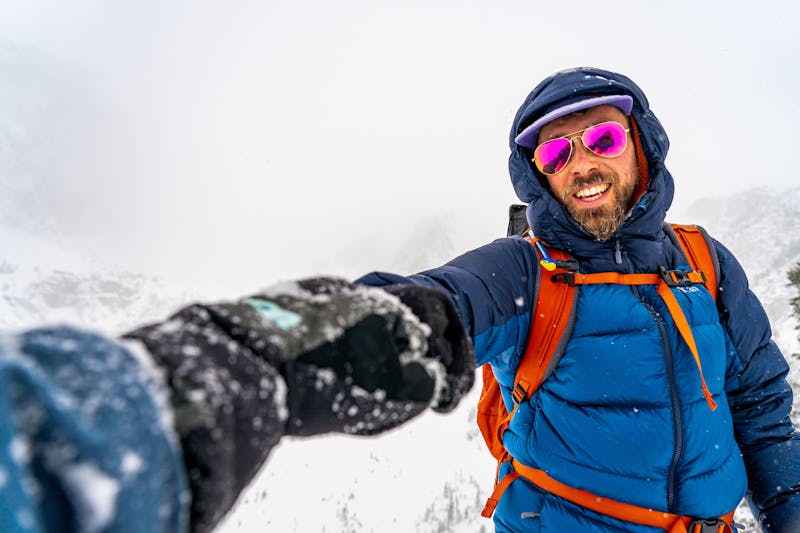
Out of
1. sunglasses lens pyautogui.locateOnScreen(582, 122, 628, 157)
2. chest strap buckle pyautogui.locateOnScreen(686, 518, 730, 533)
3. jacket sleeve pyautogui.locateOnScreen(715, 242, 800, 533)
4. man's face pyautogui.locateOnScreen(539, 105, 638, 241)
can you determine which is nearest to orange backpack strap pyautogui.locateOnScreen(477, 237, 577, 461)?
man's face pyautogui.locateOnScreen(539, 105, 638, 241)

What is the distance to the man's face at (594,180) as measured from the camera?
2.09 metres

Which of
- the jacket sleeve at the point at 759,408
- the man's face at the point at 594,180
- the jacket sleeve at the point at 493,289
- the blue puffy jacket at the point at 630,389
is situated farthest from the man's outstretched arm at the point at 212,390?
the jacket sleeve at the point at 759,408

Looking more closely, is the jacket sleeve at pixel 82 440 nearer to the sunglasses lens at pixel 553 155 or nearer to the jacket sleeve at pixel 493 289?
the jacket sleeve at pixel 493 289

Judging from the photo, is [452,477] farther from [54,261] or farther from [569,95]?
[54,261]

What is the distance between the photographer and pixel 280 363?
0.75m

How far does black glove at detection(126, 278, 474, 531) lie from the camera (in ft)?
1.96

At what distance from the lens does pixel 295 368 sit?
0.78m

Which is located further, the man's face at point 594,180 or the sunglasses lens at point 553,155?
the sunglasses lens at point 553,155

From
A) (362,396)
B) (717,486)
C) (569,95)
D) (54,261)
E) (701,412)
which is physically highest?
(569,95)

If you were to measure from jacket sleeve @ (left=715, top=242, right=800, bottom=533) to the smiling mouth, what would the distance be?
797 millimetres

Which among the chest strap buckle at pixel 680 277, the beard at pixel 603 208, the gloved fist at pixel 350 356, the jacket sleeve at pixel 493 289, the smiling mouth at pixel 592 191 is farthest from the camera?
the smiling mouth at pixel 592 191

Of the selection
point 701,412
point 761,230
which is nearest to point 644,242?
point 701,412

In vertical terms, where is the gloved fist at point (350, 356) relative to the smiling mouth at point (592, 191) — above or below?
below

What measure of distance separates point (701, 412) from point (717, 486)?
0.36 meters
